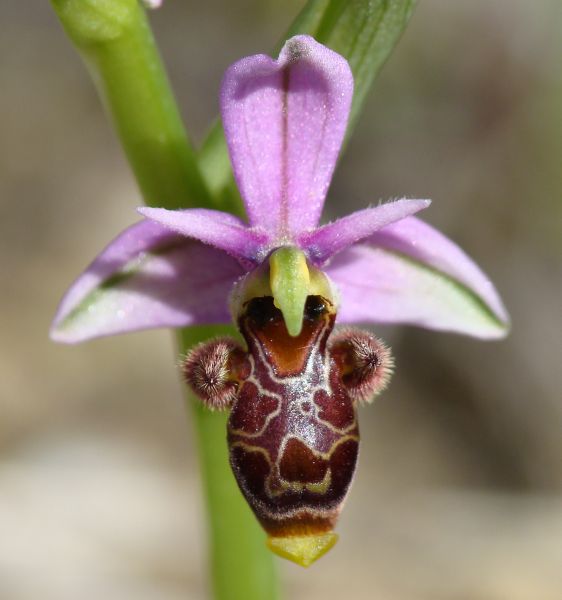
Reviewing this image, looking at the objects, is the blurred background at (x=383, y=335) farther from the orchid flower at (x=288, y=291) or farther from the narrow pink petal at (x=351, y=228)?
the narrow pink petal at (x=351, y=228)

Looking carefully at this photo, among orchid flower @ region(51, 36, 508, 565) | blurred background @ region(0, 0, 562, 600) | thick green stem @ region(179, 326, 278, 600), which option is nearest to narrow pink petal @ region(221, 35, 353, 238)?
orchid flower @ region(51, 36, 508, 565)

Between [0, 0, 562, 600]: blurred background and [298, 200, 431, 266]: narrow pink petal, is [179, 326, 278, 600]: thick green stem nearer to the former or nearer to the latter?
[298, 200, 431, 266]: narrow pink petal

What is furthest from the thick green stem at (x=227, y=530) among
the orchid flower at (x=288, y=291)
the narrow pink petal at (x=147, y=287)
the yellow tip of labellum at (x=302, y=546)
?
the yellow tip of labellum at (x=302, y=546)

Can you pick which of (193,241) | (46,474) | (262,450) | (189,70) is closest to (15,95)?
(189,70)

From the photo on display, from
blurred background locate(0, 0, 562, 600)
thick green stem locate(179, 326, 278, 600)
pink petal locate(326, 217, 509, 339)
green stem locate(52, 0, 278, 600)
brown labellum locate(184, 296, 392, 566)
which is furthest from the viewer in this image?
blurred background locate(0, 0, 562, 600)

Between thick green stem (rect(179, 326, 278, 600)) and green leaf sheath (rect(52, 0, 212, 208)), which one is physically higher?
green leaf sheath (rect(52, 0, 212, 208))

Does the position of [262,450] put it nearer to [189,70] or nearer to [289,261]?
[289,261]

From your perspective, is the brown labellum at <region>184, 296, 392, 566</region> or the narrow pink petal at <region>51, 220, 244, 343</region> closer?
the brown labellum at <region>184, 296, 392, 566</region>

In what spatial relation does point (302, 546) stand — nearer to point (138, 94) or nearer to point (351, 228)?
point (351, 228)
